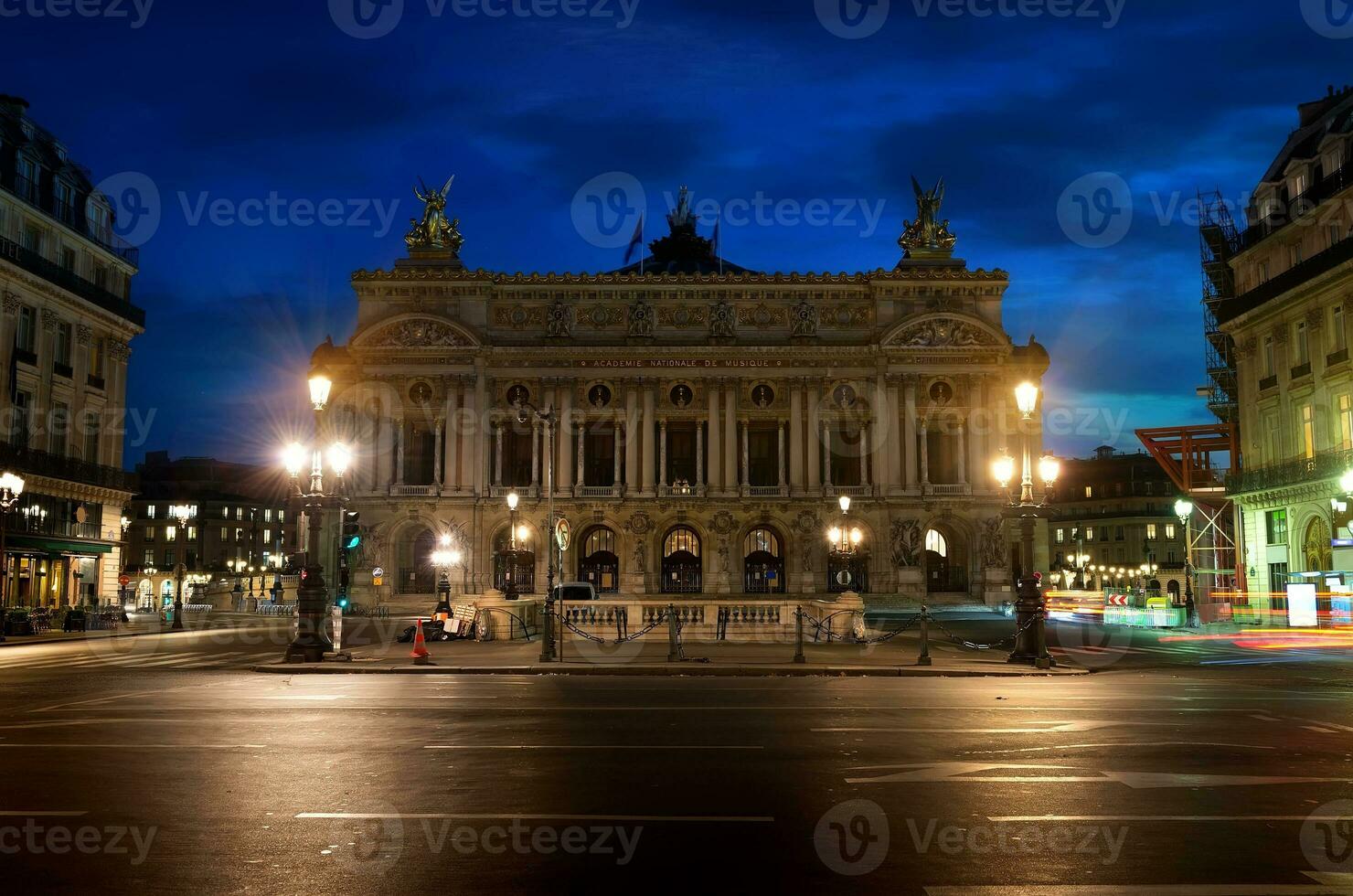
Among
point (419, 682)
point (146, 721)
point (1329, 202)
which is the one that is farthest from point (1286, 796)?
point (1329, 202)

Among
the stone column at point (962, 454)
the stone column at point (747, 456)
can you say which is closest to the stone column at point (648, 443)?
the stone column at point (747, 456)

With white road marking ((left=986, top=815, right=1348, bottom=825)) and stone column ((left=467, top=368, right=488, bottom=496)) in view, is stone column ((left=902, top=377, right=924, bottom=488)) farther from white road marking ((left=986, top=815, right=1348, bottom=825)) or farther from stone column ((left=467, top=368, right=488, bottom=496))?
white road marking ((left=986, top=815, right=1348, bottom=825))

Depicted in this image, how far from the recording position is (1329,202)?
4547cm

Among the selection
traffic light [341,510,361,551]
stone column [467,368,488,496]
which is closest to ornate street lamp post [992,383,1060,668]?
traffic light [341,510,361,551]

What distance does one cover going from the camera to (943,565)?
71.5m

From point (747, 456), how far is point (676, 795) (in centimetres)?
6238

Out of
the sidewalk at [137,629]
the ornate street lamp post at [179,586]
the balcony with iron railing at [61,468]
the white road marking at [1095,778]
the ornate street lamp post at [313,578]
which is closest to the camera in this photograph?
the white road marking at [1095,778]

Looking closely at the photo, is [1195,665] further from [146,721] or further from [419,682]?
[146,721]

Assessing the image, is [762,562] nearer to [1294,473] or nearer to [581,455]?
[581,455]

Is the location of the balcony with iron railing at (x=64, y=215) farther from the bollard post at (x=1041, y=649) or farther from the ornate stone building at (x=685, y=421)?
the bollard post at (x=1041, y=649)

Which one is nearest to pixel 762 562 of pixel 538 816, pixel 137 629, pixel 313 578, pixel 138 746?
pixel 137 629

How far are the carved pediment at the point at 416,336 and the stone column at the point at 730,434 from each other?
16766 millimetres

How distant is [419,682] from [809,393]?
52450mm

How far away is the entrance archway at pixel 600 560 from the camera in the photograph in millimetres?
71500
